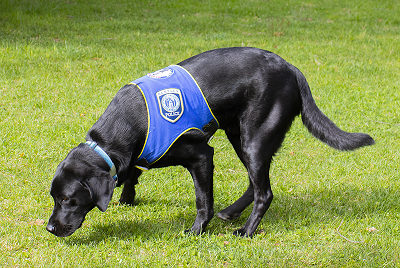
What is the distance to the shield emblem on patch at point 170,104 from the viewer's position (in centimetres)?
343

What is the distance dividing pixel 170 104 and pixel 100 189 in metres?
0.91

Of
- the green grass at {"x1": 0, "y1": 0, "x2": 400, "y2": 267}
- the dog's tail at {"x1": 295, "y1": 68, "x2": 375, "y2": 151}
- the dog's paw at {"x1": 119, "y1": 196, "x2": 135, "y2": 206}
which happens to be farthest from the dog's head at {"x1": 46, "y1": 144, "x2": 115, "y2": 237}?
the dog's tail at {"x1": 295, "y1": 68, "x2": 375, "y2": 151}

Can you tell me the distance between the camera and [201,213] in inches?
150

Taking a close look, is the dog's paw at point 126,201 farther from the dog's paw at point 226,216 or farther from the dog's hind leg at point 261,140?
the dog's hind leg at point 261,140

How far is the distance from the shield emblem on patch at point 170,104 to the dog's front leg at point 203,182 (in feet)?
1.26

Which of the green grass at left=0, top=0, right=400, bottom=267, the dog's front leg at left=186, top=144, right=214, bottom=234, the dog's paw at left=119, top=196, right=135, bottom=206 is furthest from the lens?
the dog's paw at left=119, top=196, right=135, bottom=206

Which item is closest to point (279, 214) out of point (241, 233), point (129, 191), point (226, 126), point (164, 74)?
point (241, 233)

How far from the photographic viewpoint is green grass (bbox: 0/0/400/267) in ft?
11.6

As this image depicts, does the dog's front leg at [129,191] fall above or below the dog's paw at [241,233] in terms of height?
above

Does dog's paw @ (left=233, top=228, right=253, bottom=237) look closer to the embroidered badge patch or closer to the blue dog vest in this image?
the blue dog vest

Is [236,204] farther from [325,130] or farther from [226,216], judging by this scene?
[325,130]

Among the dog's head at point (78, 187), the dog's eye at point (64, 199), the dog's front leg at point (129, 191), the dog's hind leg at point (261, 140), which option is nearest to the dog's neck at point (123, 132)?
the dog's head at point (78, 187)

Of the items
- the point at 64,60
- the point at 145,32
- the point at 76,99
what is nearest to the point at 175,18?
the point at 145,32

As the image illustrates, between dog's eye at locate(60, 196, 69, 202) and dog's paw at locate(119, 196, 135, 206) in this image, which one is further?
dog's paw at locate(119, 196, 135, 206)
